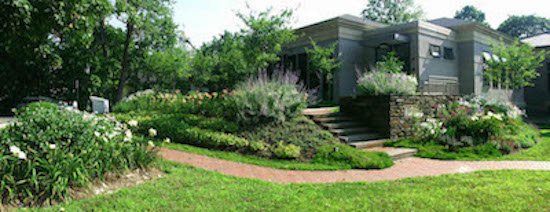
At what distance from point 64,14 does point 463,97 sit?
1157 cm

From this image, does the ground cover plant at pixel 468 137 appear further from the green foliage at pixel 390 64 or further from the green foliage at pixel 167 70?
the green foliage at pixel 167 70

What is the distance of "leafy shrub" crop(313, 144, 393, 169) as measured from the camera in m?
5.72

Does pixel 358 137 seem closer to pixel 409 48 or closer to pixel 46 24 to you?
pixel 46 24

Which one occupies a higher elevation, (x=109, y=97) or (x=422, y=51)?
(x=422, y=51)

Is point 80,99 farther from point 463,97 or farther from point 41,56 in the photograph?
point 463,97

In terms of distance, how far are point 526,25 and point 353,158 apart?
5332cm

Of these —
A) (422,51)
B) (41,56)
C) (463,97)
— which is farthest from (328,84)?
(41,56)

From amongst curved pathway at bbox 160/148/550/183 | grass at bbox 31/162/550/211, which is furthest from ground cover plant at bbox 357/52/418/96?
grass at bbox 31/162/550/211

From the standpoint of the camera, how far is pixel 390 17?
3288 centimetres

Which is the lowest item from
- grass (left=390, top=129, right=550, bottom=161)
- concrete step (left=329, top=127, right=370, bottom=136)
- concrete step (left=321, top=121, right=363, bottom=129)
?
grass (left=390, top=129, right=550, bottom=161)

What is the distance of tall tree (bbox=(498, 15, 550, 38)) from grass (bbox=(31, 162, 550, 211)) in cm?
5236

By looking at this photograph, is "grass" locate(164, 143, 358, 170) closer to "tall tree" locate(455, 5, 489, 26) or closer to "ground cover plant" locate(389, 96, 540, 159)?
"ground cover plant" locate(389, 96, 540, 159)

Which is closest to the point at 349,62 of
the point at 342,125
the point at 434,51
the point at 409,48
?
the point at 409,48

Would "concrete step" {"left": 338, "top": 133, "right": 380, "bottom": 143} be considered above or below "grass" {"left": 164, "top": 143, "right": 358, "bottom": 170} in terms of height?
above
